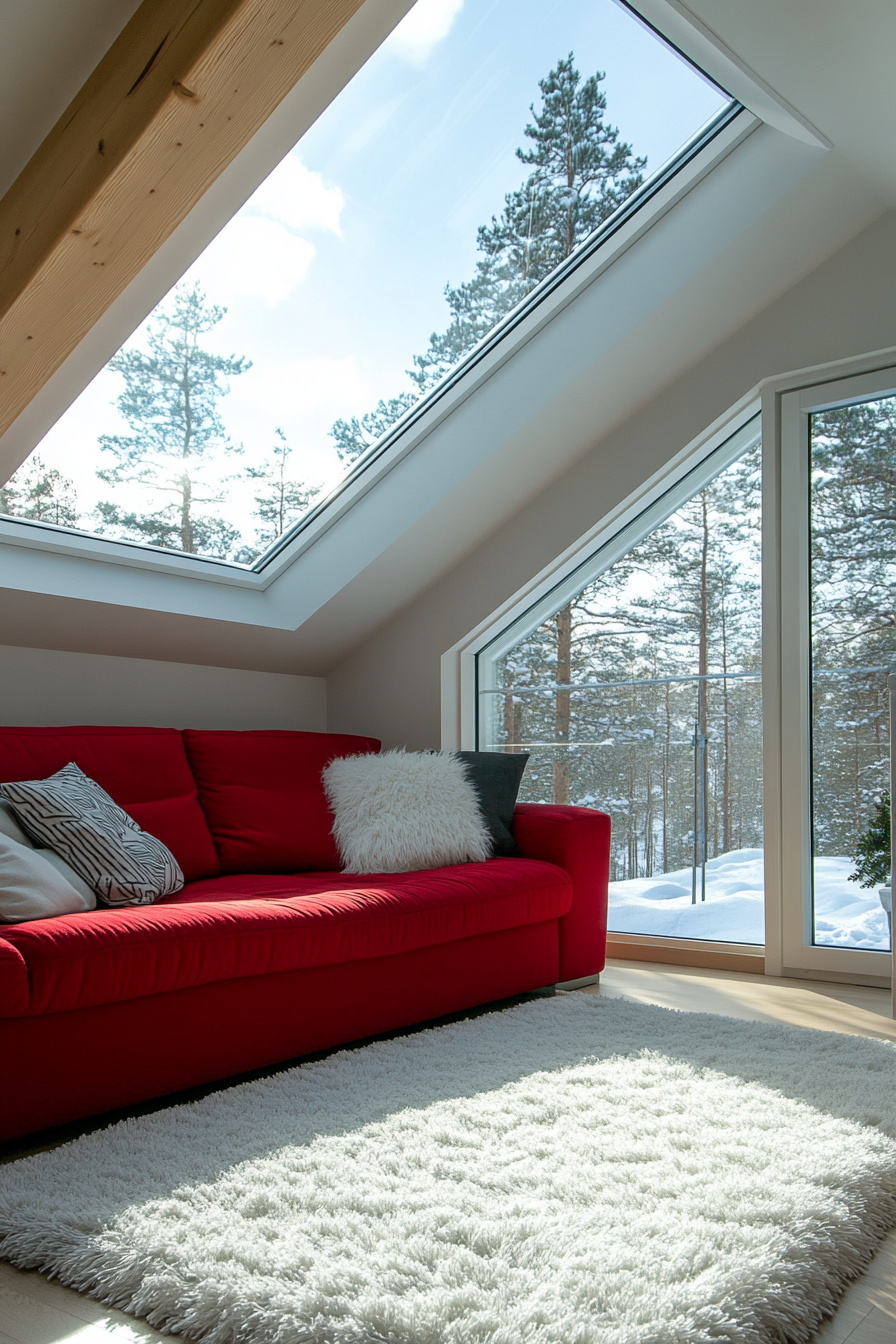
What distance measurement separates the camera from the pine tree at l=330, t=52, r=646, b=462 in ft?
11.2

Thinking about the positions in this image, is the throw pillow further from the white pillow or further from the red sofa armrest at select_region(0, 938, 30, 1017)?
the red sofa armrest at select_region(0, 938, 30, 1017)

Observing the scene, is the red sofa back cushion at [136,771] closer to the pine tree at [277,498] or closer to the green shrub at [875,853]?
the pine tree at [277,498]

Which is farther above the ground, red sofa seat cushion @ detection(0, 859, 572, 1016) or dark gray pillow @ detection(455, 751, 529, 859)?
dark gray pillow @ detection(455, 751, 529, 859)

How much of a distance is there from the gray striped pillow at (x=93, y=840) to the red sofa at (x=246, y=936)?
0.43ft

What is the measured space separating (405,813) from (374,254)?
1843mm

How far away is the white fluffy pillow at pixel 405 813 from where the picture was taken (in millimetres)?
3324

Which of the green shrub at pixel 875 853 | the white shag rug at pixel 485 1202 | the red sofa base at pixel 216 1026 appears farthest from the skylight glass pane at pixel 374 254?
the green shrub at pixel 875 853

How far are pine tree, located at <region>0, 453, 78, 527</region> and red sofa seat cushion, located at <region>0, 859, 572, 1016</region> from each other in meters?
1.33

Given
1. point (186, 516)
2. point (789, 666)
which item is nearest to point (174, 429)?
point (186, 516)

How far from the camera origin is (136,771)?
3.29 m

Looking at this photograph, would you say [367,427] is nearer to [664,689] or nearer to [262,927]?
[664,689]

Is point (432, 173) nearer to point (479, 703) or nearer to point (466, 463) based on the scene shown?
point (466, 463)

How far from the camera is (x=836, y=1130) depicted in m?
1.98

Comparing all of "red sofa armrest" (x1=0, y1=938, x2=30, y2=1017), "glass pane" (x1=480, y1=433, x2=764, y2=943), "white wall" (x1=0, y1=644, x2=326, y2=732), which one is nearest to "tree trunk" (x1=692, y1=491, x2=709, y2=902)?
"glass pane" (x1=480, y1=433, x2=764, y2=943)
